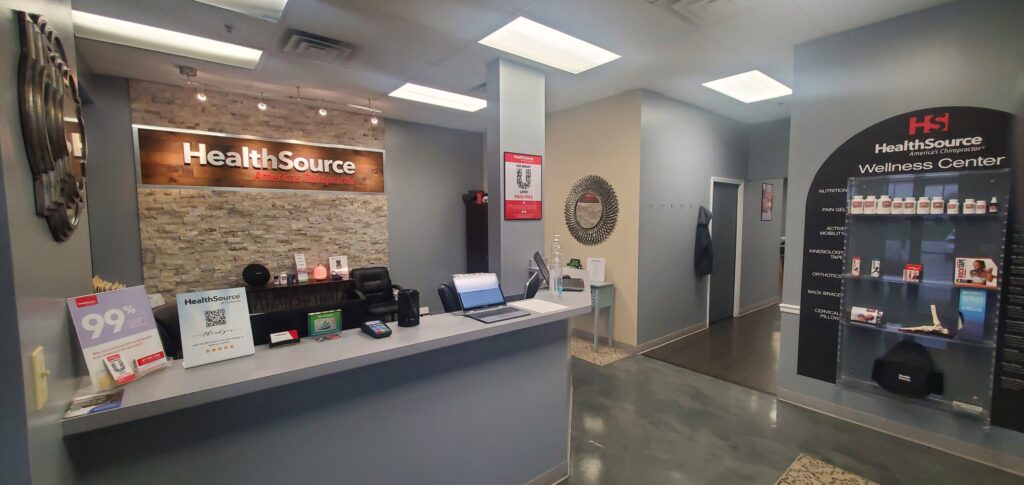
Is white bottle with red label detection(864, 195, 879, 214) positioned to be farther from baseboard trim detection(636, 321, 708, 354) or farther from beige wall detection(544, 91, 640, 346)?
baseboard trim detection(636, 321, 708, 354)

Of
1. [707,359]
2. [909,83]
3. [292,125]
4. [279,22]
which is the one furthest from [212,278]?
[909,83]

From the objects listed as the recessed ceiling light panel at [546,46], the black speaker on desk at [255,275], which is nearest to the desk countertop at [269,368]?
the recessed ceiling light panel at [546,46]

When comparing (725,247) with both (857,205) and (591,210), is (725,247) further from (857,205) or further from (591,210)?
(857,205)

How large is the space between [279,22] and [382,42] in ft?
2.31

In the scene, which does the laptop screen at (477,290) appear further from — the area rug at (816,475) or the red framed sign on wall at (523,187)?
the area rug at (816,475)

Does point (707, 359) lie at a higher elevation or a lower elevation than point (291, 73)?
lower

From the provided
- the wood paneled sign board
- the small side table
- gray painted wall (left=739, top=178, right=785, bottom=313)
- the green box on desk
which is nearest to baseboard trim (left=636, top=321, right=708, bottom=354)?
the small side table

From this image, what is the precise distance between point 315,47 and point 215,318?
2.46 metres

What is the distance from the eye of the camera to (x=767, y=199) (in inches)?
250

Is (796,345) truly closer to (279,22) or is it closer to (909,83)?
(909,83)

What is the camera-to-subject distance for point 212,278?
4383 millimetres

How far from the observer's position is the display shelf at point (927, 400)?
2527mm

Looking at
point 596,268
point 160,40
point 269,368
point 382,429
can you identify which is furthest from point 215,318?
point 596,268

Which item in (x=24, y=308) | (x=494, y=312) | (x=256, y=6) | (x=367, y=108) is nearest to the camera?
(x=24, y=308)
